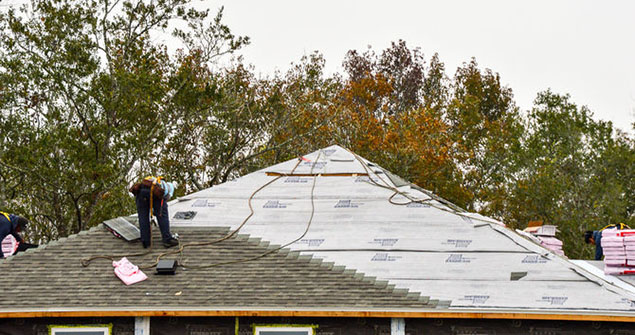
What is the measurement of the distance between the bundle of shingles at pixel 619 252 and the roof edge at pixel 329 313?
193 cm

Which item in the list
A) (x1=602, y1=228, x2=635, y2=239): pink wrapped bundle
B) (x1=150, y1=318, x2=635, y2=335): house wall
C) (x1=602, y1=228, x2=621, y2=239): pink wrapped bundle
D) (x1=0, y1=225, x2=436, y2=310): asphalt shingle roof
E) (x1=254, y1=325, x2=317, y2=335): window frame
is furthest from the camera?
(x1=602, y1=228, x2=621, y2=239): pink wrapped bundle

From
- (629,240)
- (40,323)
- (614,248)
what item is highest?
(629,240)

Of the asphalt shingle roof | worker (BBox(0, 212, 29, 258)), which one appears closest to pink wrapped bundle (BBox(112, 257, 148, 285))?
the asphalt shingle roof

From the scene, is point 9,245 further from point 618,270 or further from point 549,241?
point 618,270

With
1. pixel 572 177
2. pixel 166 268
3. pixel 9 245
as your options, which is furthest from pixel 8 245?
pixel 572 177

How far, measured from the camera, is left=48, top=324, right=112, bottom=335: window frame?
10.2 meters

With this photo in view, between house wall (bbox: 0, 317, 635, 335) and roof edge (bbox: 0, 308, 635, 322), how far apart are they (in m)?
0.35

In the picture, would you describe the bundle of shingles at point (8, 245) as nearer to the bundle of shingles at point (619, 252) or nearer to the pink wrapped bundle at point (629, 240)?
the bundle of shingles at point (619, 252)

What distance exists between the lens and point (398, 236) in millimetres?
11773

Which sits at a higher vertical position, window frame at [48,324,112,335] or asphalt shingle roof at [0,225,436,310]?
asphalt shingle roof at [0,225,436,310]

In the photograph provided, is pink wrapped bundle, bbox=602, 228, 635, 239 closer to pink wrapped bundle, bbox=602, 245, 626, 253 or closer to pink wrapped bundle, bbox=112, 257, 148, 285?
pink wrapped bundle, bbox=602, 245, 626, 253

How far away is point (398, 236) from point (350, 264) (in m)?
1.18

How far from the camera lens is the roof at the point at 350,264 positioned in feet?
32.7

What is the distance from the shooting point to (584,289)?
33.1ft
